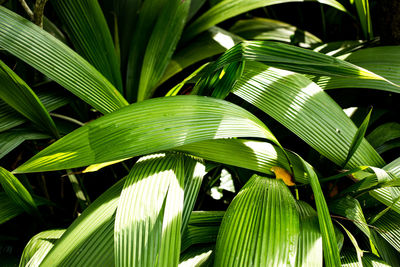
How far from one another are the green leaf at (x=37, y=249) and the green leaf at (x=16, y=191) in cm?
8

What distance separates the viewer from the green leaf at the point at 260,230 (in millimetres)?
539

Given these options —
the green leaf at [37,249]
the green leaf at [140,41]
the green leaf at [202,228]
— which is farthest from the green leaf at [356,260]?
the green leaf at [140,41]

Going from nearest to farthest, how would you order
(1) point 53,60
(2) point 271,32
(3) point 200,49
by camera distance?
(1) point 53,60 < (3) point 200,49 < (2) point 271,32

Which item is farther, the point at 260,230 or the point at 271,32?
the point at 271,32

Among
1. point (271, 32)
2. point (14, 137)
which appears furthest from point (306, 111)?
point (14, 137)

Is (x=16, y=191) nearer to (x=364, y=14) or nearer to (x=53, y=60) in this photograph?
(x=53, y=60)

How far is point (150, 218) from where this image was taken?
0.53m

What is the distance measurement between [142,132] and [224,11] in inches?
25.0

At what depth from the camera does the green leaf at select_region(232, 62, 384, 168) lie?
725 mm

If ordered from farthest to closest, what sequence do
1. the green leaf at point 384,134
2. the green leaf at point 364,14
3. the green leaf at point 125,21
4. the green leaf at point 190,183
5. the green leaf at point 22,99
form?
the green leaf at point 125,21, the green leaf at point 364,14, the green leaf at point 384,134, the green leaf at point 22,99, the green leaf at point 190,183

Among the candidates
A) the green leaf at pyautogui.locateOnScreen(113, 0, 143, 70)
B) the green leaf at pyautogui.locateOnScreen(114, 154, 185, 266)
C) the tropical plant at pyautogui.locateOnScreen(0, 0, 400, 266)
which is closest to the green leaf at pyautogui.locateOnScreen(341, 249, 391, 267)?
the tropical plant at pyautogui.locateOnScreen(0, 0, 400, 266)

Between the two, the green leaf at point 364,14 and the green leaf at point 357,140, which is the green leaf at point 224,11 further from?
the green leaf at point 357,140

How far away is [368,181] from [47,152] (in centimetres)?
62

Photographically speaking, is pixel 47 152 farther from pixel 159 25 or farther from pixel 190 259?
pixel 159 25
